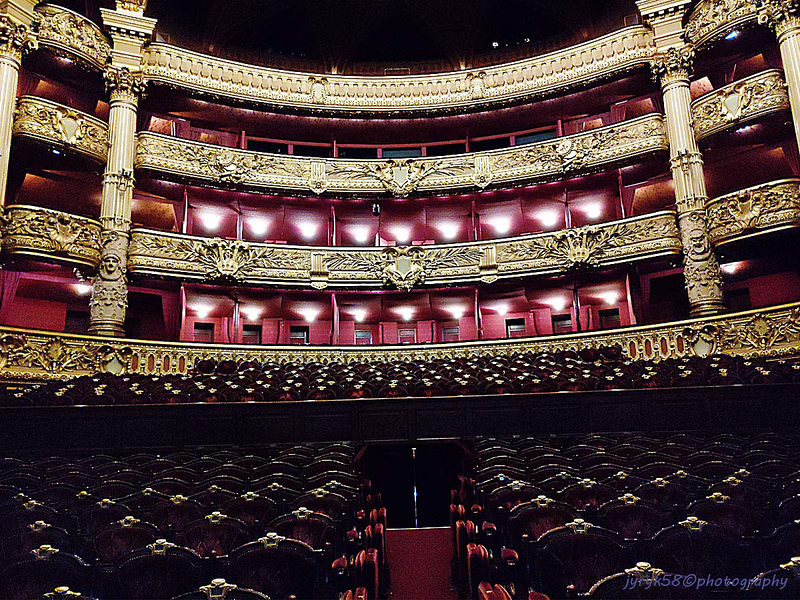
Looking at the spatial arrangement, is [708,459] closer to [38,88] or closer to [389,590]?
[389,590]

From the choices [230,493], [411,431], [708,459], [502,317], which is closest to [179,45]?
[502,317]

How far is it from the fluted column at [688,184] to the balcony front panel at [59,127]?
12.7 metres

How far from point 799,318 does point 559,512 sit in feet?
29.3

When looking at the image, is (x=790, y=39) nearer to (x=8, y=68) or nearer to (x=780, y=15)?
(x=780, y=15)

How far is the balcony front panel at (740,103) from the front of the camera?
11.1 m

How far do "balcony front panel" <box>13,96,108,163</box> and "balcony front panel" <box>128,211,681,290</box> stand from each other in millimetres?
2008

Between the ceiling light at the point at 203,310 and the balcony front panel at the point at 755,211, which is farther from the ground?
the balcony front panel at the point at 755,211

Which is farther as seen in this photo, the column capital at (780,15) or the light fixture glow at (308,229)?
the light fixture glow at (308,229)

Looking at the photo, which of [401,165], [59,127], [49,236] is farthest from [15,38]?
[401,165]

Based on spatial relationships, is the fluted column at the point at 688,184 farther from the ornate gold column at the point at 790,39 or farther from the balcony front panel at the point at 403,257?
the ornate gold column at the point at 790,39

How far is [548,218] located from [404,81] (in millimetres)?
5596

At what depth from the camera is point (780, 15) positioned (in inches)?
421

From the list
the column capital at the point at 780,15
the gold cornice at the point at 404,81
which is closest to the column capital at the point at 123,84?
the gold cornice at the point at 404,81

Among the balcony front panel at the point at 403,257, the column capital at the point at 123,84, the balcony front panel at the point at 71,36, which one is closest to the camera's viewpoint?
the balcony front panel at the point at 71,36
